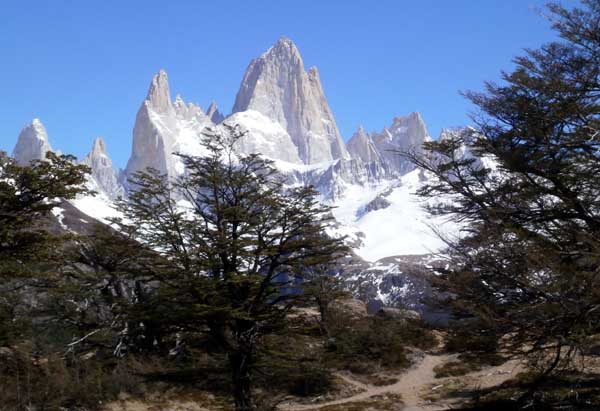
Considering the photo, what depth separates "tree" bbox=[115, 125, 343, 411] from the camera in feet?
41.1

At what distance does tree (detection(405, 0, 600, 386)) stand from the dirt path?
8150mm

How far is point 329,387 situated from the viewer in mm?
22234

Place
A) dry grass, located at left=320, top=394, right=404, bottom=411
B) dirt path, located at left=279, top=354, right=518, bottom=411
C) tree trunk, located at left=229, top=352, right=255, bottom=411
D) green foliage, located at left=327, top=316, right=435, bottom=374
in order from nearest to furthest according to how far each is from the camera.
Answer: tree trunk, located at left=229, top=352, right=255, bottom=411 → dry grass, located at left=320, top=394, right=404, bottom=411 → dirt path, located at left=279, top=354, right=518, bottom=411 → green foliage, located at left=327, top=316, right=435, bottom=374

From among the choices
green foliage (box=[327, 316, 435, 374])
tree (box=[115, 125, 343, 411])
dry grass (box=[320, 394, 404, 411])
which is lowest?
dry grass (box=[320, 394, 404, 411])

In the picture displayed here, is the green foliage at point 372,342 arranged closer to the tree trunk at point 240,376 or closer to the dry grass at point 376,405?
the dry grass at point 376,405

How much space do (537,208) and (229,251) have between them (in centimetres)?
668

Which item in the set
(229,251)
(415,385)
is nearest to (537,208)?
(229,251)

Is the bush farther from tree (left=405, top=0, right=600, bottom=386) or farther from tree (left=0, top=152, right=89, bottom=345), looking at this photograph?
tree (left=405, top=0, right=600, bottom=386)

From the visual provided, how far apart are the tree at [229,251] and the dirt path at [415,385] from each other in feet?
22.4

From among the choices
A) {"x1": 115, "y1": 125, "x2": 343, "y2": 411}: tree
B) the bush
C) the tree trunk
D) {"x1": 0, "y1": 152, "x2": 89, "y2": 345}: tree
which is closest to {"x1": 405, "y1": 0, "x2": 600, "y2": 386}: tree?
{"x1": 115, "y1": 125, "x2": 343, "y2": 411}: tree

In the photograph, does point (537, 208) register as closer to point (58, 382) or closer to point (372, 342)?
point (58, 382)

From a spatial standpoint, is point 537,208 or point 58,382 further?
point 58,382

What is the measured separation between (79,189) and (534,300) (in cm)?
888

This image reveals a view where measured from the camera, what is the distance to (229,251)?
41.9 feet
